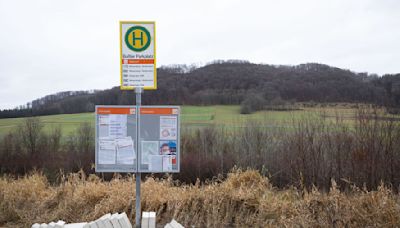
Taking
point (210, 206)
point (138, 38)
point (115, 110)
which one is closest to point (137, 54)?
point (138, 38)

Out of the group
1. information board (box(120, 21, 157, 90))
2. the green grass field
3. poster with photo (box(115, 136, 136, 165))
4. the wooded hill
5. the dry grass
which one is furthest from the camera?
the green grass field

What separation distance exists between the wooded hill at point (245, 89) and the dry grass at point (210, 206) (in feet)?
14.1

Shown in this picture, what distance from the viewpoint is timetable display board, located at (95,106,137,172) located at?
4715 mm

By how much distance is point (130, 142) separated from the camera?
15.5 feet

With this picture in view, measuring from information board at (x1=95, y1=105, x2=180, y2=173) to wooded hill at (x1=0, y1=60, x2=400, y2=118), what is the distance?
644 centimetres

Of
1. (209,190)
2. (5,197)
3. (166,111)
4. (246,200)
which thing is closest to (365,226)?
(246,200)

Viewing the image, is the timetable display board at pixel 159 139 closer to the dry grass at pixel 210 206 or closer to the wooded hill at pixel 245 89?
the dry grass at pixel 210 206

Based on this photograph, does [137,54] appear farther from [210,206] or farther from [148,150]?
[210,206]

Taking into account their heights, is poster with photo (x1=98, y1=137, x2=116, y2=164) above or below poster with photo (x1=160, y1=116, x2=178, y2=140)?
below

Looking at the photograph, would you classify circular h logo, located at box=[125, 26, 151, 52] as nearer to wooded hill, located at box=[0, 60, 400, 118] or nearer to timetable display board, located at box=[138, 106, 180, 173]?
timetable display board, located at box=[138, 106, 180, 173]

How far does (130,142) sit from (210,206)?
6.04 feet

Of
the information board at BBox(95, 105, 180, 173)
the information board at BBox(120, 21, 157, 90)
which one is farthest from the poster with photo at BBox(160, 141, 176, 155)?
the information board at BBox(120, 21, 157, 90)

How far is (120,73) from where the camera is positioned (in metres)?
4.56

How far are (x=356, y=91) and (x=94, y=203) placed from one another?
8.18 metres
